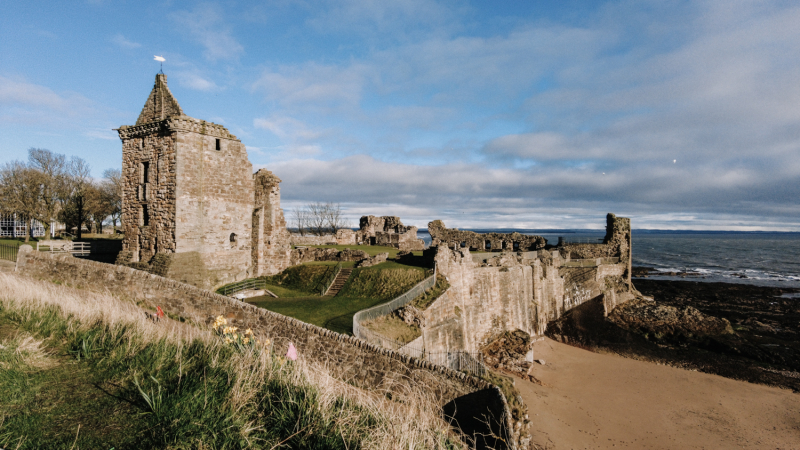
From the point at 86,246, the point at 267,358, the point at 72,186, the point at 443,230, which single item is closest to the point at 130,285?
the point at 267,358

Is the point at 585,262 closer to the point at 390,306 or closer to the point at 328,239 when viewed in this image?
the point at 328,239

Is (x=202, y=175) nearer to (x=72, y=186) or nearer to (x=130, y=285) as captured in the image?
(x=130, y=285)

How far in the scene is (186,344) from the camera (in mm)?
7285

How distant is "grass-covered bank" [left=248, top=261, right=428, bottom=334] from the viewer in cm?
1552

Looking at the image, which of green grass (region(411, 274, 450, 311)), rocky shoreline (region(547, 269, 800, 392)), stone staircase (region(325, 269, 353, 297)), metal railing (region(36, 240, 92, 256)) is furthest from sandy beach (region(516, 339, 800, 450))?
metal railing (region(36, 240, 92, 256))

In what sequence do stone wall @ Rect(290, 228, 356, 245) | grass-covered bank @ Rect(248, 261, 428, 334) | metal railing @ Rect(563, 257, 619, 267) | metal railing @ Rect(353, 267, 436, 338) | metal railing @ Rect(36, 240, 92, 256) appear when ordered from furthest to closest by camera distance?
stone wall @ Rect(290, 228, 356, 245), metal railing @ Rect(563, 257, 619, 267), metal railing @ Rect(36, 240, 92, 256), grass-covered bank @ Rect(248, 261, 428, 334), metal railing @ Rect(353, 267, 436, 338)

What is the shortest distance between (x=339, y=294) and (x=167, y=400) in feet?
47.7

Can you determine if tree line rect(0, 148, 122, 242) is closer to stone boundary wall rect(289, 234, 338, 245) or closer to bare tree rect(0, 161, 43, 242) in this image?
bare tree rect(0, 161, 43, 242)

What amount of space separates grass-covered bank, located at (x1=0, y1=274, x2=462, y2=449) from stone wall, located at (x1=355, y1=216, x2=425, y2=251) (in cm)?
2908

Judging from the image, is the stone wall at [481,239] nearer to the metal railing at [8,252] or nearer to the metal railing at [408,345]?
the metal railing at [408,345]

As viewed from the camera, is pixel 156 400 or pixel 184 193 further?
pixel 184 193

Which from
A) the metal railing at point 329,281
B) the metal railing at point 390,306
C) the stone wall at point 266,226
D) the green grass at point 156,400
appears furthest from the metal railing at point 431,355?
the stone wall at point 266,226

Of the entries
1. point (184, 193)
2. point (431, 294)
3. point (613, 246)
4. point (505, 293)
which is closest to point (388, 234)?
point (505, 293)

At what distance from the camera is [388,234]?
37000 mm
